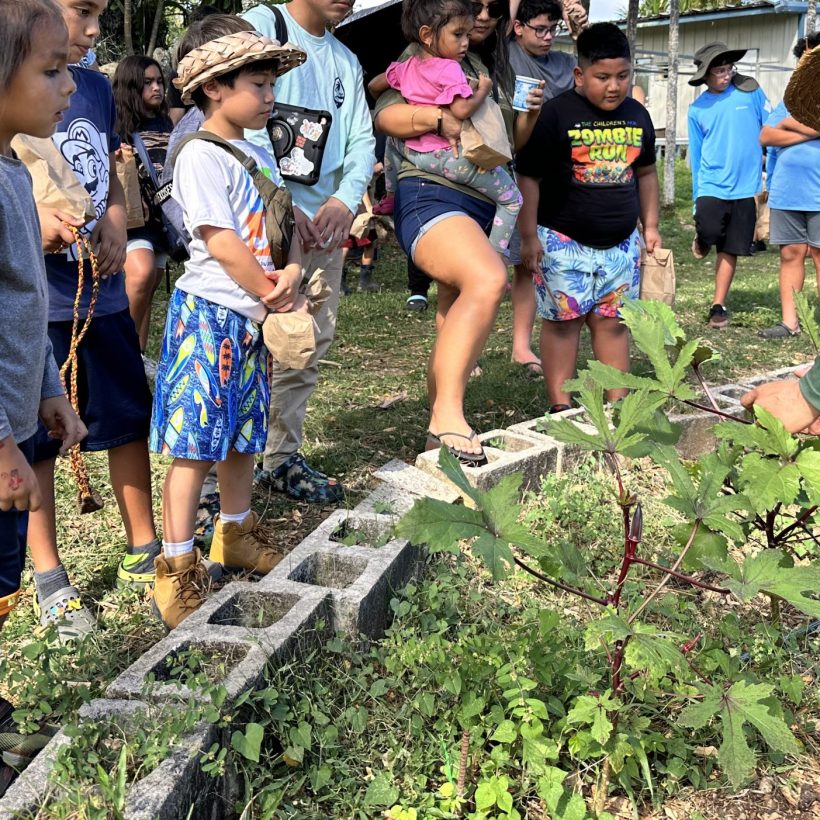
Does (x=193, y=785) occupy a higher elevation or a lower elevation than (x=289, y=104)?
lower

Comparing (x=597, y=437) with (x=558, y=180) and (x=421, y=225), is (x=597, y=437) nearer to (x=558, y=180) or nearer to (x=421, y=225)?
(x=421, y=225)

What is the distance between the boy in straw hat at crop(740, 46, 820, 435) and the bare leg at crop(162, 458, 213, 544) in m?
1.63

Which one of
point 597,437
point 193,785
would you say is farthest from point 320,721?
point 597,437

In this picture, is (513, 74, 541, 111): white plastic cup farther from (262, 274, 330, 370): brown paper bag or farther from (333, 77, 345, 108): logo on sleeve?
(262, 274, 330, 370): brown paper bag

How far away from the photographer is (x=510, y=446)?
3.93m

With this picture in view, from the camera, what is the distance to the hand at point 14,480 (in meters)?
1.94

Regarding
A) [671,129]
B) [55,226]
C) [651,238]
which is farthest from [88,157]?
[671,129]

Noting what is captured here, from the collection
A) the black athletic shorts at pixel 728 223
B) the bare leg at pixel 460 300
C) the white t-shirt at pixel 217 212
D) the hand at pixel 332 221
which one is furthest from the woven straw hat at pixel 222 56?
the black athletic shorts at pixel 728 223

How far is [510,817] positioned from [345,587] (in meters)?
0.90

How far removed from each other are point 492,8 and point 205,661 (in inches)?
119

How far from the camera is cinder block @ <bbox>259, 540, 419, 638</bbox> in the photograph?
2.58 m

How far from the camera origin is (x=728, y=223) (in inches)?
313

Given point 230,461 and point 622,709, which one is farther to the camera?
point 230,461

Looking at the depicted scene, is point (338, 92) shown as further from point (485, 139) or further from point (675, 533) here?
point (675, 533)
